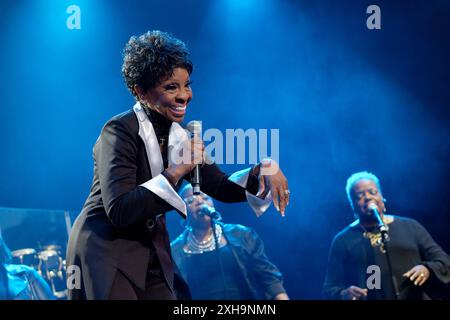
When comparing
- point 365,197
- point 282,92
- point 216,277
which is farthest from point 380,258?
point 282,92

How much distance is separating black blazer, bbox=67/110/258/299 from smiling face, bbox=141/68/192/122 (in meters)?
0.14

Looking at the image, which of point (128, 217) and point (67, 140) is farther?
point (67, 140)

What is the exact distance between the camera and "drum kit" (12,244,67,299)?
489 cm

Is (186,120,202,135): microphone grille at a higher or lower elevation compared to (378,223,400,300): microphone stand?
higher

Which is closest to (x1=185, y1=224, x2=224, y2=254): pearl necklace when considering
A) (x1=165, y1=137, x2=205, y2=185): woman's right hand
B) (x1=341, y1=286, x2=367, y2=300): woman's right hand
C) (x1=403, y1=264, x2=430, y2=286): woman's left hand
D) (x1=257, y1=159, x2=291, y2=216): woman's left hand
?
(x1=341, y1=286, x2=367, y2=300): woman's right hand

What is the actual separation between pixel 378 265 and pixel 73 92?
3.19m

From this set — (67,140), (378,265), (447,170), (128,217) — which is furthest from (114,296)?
(447,170)

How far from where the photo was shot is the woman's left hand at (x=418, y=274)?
4457 millimetres

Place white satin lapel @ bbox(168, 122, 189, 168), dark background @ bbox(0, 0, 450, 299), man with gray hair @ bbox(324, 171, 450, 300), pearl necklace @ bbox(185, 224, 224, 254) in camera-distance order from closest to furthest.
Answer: white satin lapel @ bbox(168, 122, 189, 168)
man with gray hair @ bbox(324, 171, 450, 300)
pearl necklace @ bbox(185, 224, 224, 254)
dark background @ bbox(0, 0, 450, 299)

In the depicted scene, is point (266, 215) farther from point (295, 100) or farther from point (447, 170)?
point (447, 170)

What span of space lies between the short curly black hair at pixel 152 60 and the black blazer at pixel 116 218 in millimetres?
206

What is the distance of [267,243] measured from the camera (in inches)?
226

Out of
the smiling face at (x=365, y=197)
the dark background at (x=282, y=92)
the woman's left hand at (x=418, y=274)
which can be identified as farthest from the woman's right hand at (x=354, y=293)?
the dark background at (x=282, y=92)

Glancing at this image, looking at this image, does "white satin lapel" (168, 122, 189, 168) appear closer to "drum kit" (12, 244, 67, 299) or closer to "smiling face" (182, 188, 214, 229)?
"smiling face" (182, 188, 214, 229)
